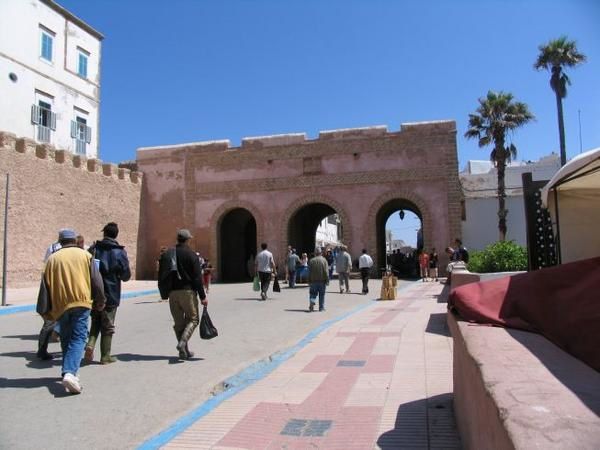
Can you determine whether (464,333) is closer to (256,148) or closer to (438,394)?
(438,394)

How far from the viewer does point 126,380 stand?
5.89 meters

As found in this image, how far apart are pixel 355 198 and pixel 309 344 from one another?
1826 cm

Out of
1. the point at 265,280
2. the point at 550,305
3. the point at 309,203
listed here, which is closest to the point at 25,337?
the point at 265,280

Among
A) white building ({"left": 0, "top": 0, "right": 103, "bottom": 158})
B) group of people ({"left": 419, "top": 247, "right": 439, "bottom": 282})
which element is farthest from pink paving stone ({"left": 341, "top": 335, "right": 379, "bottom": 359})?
white building ({"left": 0, "top": 0, "right": 103, "bottom": 158})

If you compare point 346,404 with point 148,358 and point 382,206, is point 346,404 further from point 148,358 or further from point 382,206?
point 382,206

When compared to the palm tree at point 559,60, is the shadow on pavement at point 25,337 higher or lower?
lower

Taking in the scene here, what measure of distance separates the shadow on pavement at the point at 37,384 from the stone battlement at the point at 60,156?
15.3 metres

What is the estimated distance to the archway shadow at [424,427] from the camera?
3.67 meters

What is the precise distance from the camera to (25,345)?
8.18 meters

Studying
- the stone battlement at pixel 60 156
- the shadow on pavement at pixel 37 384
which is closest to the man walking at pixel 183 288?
the shadow on pavement at pixel 37 384

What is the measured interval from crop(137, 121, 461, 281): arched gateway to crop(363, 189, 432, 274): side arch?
0.16ft

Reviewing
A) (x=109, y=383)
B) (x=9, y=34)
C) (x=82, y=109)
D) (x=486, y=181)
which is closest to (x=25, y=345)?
(x=109, y=383)

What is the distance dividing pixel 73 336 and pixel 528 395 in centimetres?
477

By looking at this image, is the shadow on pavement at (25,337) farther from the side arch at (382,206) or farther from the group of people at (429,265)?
the side arch at (382,206)
